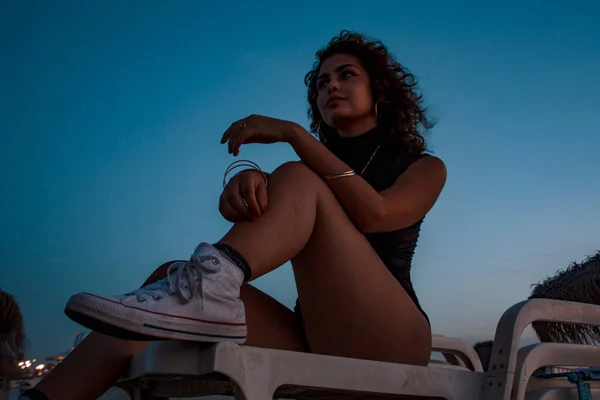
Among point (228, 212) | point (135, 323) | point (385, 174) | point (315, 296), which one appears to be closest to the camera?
point (135, 323)

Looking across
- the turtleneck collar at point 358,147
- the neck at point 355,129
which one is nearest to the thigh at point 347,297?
the turtleneck collar at point 358,147

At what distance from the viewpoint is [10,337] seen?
240cm

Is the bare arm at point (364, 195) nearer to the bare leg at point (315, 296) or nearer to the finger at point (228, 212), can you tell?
the bare leg at point (315, 296)

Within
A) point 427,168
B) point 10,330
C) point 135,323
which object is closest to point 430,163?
point 427,168

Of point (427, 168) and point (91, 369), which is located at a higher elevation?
point (427, 168)

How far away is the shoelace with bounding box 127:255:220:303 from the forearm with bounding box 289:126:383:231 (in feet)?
1.20

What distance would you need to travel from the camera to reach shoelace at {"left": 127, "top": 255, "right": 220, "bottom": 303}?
1.05 metres

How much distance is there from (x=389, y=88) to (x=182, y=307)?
3.91ft

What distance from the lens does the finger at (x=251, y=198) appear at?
3.90ft

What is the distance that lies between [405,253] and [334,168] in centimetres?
44

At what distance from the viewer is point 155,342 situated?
1.07m

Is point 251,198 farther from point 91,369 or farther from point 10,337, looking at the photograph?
point 10,337

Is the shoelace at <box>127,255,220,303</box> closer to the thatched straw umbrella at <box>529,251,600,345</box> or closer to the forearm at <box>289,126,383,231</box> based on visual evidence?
the forearm at <box>289,126,383,231</box>

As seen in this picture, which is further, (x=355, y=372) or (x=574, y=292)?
(x=574, y=292)
